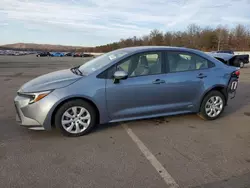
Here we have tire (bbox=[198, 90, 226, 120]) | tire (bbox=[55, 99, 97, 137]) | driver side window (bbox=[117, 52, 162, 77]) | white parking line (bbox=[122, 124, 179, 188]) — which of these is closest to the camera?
white parking line (bbox=[122, 124, 179, 188])

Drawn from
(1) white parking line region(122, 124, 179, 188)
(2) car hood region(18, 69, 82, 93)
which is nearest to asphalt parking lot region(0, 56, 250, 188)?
(1) white parking line region(122, 124, 179, 188)

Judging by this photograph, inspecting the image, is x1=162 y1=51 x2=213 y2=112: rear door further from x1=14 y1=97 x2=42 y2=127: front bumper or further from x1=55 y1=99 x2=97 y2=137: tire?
x1=14 y1=97 x2=42 y2=127: front bumper

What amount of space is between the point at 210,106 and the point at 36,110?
354 centimetres

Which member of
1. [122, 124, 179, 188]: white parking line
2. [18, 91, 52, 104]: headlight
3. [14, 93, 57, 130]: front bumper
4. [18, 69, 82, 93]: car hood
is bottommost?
[122, 124, 179, 188]: white parking line

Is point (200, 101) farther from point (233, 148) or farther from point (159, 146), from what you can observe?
point (159, 146)

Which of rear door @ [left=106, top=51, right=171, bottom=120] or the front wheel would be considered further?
the front wheel

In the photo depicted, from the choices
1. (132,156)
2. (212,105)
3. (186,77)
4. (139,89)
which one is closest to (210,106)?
(212,105)

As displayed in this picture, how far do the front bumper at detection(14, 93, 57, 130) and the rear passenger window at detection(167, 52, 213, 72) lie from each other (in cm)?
235

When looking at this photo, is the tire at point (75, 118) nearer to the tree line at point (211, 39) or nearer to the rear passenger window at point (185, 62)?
the rear passenger window at point (185, 62)

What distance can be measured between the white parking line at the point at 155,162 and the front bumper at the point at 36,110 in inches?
58.9

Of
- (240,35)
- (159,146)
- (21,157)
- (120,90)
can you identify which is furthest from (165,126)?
(240,35)

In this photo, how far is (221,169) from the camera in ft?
9.65

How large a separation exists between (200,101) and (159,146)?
66.2 inches

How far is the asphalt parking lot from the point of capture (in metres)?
2.67
